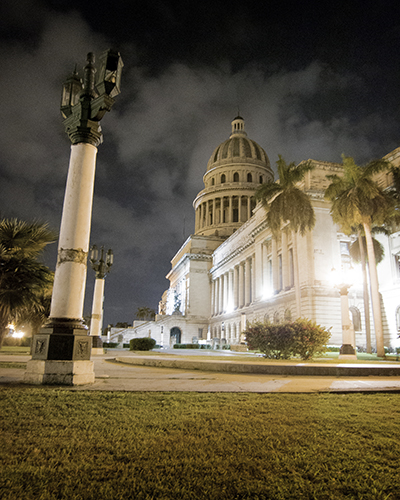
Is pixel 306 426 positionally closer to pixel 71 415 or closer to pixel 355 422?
pixel 355 422

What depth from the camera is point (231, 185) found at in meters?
101

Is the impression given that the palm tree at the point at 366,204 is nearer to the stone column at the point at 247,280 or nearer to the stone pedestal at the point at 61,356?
the stone pedestal at the point at 61,356

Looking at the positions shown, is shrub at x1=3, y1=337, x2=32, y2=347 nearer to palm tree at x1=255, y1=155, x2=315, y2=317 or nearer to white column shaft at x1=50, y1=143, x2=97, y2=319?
palm tree at x1=255, y1=155, x2=315, y2=317

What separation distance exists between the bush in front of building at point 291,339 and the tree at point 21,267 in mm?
12574

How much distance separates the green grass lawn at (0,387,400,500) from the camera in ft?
10.4

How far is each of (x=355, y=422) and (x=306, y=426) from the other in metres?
0.89

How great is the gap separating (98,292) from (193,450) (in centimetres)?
2677

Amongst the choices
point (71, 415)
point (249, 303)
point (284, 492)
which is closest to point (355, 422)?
point (284, 492)

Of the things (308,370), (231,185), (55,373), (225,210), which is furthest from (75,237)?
(225,210)

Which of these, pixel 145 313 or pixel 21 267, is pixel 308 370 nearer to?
pixel 21 267

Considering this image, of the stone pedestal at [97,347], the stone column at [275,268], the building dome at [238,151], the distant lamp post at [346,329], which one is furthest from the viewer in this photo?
the building dome at [238,151]

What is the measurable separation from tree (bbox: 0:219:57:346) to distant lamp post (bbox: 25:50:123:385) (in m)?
4.32

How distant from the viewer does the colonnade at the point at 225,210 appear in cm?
10131

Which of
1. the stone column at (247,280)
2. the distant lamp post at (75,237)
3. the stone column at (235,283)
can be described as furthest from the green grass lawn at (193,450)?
the stone column at (235,283)
